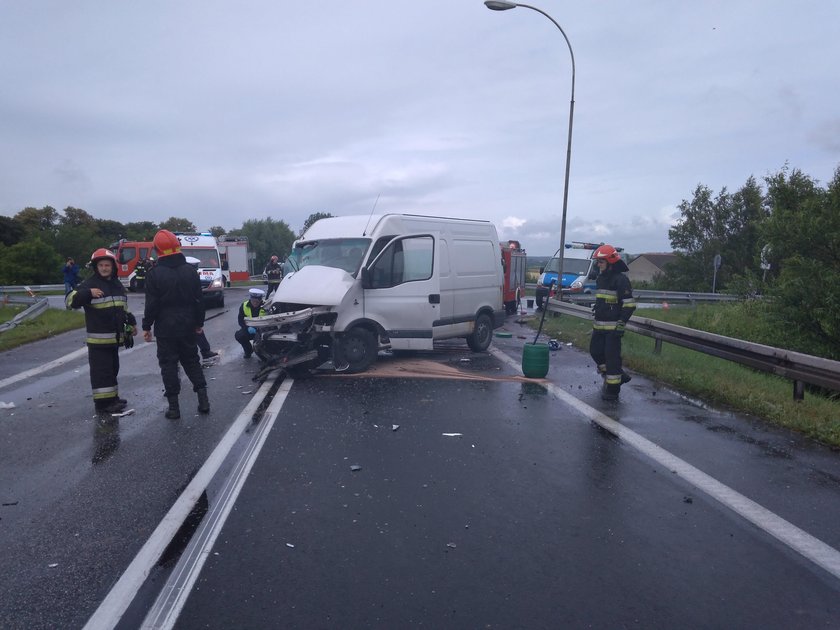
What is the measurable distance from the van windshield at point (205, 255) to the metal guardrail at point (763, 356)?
63.7 feet

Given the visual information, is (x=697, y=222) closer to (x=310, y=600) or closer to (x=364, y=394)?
(x=364, y=394)

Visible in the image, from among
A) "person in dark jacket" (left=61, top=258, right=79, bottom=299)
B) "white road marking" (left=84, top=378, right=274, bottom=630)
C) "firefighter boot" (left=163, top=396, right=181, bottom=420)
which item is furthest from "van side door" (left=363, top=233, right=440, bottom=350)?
"person in dark jacket" (left=61, top=258, right=79, bottom=299)

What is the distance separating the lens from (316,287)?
9.61 m

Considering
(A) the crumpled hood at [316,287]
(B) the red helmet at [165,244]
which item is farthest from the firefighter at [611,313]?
(B) the red helmet at [165,244]

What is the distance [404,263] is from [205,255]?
60.6ft

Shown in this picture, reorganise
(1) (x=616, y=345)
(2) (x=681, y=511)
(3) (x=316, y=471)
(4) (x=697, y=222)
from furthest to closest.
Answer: (4) (x=697, y=222), (1) (x=616, y=345), (3) (x=316, y=471), (2) (x=681, y=511)

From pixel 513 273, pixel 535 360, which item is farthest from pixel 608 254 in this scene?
pixel 513 273

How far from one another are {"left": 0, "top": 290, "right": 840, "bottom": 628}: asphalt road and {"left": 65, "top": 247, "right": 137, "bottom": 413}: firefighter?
40cm

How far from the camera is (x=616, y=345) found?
8227 millimetres

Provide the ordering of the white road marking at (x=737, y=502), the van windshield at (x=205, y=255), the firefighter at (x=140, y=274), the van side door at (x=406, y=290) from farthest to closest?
the firefighter at (x=140, y=274), the van windshield at (x=205, y=255), the van side door at (x=406, y=290), the white road marking at (x=737, y=502)

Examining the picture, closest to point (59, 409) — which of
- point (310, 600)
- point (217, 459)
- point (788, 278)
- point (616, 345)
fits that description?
point (217, 459)

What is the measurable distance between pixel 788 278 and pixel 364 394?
9867 mm

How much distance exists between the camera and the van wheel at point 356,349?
9.85 meters

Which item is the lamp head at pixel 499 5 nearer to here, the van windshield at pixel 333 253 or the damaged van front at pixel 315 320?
the van windshield at pixel 333 253
